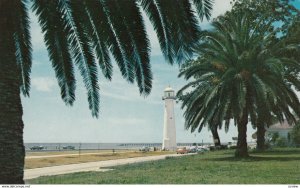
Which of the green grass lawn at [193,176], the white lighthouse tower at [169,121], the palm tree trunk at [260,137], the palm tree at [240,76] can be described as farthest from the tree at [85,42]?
the white lighthouse tower at [169,121]

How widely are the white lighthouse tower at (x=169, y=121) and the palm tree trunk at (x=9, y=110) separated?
56.1 m

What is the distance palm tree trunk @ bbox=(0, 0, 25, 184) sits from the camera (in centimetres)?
759

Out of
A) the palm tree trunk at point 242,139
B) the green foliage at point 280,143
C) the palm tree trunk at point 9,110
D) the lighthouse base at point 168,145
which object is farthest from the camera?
the lighthouse base at point 168,145

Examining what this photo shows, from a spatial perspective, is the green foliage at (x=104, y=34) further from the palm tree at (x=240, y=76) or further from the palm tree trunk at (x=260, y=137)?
the palm tree trunk at (x=260, y=137)

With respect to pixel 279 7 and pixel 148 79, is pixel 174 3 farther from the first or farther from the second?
pixel 279 7

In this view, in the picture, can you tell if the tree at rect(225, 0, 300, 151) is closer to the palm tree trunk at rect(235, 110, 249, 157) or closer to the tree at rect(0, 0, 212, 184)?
the palm tree trunk at rect(235, 110, 249, 157)

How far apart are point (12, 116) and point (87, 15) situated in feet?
7.45

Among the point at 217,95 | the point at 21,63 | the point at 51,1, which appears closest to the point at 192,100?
the point at 217,95

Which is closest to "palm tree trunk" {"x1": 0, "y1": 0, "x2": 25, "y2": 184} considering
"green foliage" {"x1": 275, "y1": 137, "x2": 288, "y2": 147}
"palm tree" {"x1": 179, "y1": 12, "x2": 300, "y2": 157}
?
"palm tree" {"x1": 179, "y1": 12, "x2": 300, "y2": 157}

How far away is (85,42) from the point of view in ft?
29.6

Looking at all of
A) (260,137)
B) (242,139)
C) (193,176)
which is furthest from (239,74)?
(260,137)

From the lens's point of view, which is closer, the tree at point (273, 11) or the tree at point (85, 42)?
the tree at point (85, 42)

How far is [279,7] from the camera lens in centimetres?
3484

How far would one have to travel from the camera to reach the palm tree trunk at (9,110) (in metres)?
7.59
